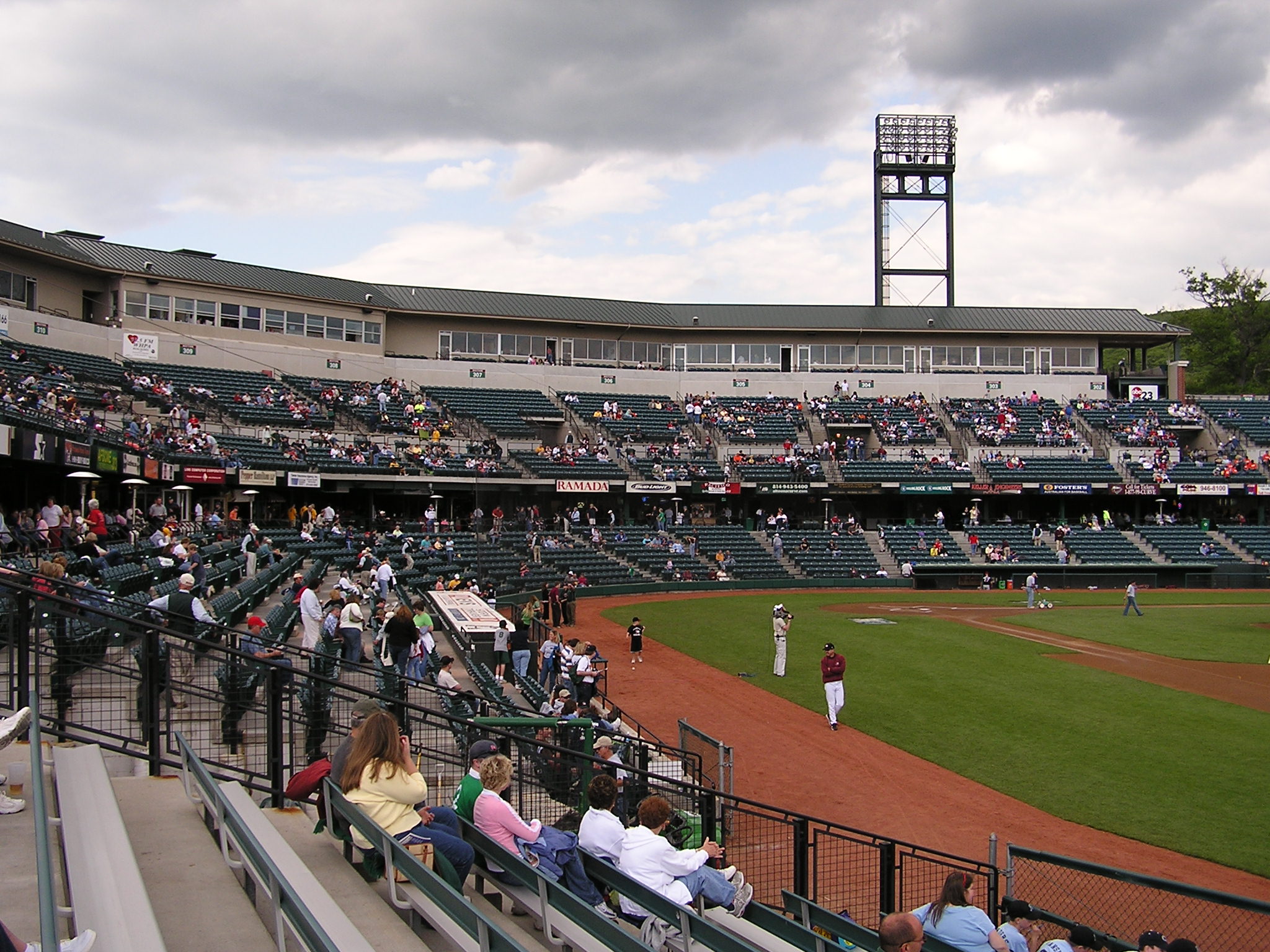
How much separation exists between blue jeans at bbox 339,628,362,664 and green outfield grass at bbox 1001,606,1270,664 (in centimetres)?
2217

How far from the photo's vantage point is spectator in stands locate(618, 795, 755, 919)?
22.8 feet

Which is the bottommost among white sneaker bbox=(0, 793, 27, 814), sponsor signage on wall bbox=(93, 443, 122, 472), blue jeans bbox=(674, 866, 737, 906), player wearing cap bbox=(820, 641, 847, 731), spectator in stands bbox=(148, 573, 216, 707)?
player wearing cap bbox=(820, 641, 847, 731)

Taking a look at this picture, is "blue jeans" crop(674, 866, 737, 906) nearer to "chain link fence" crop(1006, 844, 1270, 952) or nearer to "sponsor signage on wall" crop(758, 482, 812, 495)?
"chain link fence" crop(1006, 844, 1270, 952)

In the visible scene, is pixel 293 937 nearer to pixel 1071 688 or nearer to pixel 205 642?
pixel 205 642

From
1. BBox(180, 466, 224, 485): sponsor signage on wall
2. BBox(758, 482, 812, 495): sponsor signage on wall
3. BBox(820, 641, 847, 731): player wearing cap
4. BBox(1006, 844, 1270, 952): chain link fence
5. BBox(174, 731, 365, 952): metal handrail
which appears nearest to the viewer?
BBox(174, 731, 365, 952): metal handrail

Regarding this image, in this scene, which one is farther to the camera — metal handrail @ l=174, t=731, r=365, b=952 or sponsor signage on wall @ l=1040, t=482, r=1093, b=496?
sponsor signage on wall @ l=1040, t=482, r=1093, b=496

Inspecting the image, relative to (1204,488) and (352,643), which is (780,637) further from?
(1204,488)

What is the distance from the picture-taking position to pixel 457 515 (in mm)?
49062

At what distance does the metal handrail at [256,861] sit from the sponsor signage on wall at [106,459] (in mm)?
22210

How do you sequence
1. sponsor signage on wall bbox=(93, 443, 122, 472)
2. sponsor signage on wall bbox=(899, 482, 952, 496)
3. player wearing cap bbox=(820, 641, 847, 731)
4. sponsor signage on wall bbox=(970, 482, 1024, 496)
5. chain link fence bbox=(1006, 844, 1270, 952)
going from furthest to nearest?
sponsor signage on wall bbox=(970, 482, 1024, 496) → sponsor signage on wall bbox=(899, 482, 952, 496) → sponsor signage on wall bbox=(93, 443, 122, 472) → player wearing cap bbox=(820, 641, 847, 731) → chain link fence bbox=(1006, 844, 1270, 952)

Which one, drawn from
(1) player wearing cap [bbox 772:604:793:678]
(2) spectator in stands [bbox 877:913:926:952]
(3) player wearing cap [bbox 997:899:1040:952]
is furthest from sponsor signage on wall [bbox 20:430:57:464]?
(2) spectator in stands [bbox 877:913:926:952]

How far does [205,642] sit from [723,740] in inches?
459

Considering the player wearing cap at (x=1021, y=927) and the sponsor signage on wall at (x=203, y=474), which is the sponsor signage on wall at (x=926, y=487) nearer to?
the sponsor signage on wall at (x=203, y=474)

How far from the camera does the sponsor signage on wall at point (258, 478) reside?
3806 centimetres
